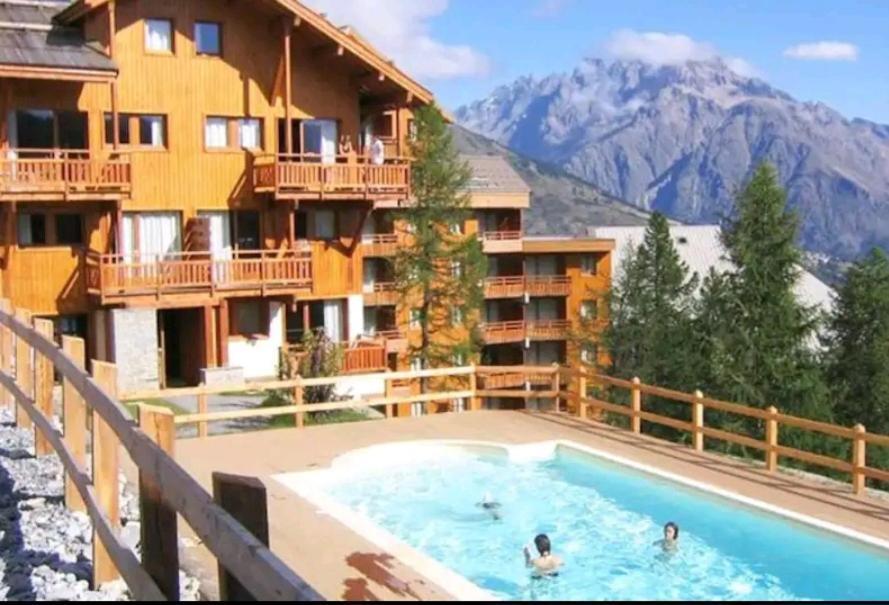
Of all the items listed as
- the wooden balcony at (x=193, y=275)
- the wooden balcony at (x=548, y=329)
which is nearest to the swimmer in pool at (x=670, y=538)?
the wooden balcony at (x=193, y=275)

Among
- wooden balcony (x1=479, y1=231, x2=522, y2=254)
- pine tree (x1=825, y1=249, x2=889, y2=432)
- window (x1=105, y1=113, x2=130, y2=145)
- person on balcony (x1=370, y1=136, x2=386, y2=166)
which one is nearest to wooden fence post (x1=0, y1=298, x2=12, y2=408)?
window (x1=105, y1=113, x2=130, y2=145)

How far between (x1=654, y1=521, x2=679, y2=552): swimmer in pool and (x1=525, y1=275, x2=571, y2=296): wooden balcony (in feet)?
135

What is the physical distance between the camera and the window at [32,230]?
28.0 meters

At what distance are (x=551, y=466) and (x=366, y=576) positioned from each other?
8293 millimetres

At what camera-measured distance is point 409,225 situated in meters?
36.9

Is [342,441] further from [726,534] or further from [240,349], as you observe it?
[240,349]

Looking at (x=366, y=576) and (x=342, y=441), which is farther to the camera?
(x=342, y=441)

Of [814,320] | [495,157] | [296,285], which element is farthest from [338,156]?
[495,157]

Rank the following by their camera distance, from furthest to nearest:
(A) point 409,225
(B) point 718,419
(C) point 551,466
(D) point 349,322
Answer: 1. (B) point 718,419
2. (A) point 409,225
3. (D) point 349,322
4. (C) point 551,466

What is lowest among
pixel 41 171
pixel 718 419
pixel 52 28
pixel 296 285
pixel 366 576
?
pixel 718 419

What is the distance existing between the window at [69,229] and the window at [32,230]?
376mm

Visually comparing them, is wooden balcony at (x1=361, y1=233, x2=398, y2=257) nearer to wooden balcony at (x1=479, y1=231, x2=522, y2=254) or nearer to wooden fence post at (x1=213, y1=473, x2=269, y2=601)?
wooden balcony at (x1=479, y1=231, x2=522, y2=254)

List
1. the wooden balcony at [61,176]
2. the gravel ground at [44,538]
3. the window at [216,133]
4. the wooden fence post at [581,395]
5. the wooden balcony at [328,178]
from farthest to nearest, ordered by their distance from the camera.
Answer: the window at [216,133], the wooden balcony at [328,178], the wooden balcony at [61,176], the wooden fence post at [581,395], the gravel ground at [44,538]

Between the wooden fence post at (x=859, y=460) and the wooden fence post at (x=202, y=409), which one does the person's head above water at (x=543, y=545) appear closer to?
the wooden fence post at (x=859, y=460)
